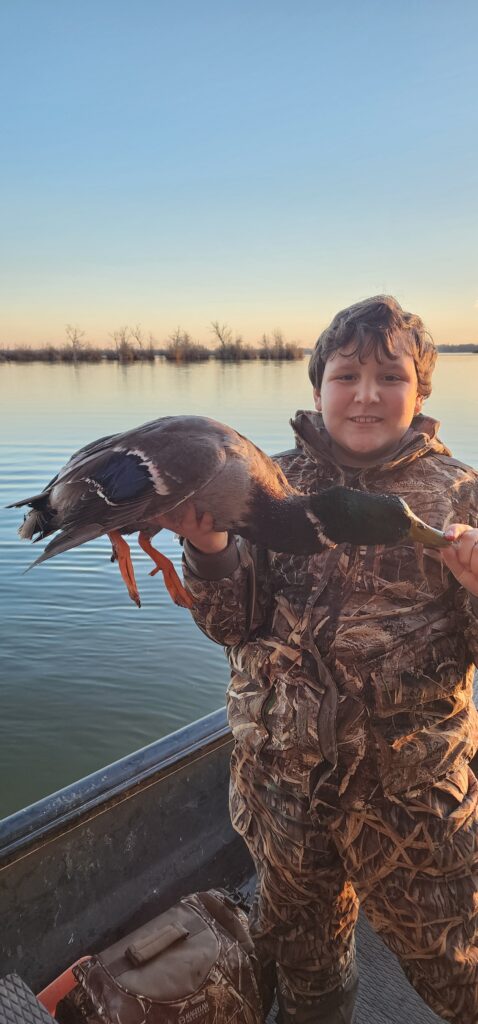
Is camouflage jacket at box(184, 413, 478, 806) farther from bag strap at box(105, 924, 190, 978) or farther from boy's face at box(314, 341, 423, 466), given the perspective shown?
bag strap at box(105, 924, 190, 978)

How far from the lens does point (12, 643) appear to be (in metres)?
6.55

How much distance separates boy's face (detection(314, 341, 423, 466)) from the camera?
6.70 ft

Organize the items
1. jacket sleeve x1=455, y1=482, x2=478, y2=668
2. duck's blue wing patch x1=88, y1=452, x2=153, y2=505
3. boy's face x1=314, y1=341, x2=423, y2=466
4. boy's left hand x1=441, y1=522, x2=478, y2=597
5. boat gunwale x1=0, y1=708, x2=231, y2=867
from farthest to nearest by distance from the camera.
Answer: boat gunwale x1=0, y1=708, x2=231, y2=867 → boy's face x1=314, y1=341, x2=423, y2=466 → jacket sleeve x1=455, y1=482, x2=478, y2=668 → duck's blue wing patch x1=88, y1=452, x2=153, y2=505 → boy's left hand x1=441, y1=522, x2=478, y2=597

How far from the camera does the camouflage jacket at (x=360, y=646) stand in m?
1.91

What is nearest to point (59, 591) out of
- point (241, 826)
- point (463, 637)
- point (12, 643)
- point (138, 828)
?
point (12, 643)

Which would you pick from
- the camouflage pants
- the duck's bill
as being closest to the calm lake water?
the camouflage pants

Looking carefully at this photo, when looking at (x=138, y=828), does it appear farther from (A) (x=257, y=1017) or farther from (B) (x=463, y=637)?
(B) (x=463, y=637)

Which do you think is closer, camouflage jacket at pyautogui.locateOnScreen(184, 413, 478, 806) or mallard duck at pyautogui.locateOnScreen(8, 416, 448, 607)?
mallard duck at pyautogui.locateOnScreen(8, 416, 448, 607)

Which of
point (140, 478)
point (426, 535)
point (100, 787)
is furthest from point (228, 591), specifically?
Result: point (100, 787)

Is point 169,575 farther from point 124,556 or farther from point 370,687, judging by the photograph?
point 370,687

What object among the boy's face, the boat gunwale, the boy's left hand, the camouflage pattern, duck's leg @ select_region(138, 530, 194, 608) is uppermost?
the boy's face

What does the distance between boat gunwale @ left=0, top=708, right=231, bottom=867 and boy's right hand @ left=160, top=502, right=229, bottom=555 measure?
1.17 meters

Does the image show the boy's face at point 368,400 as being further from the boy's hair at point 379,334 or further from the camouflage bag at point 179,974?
the camouflage bag at point 179,974

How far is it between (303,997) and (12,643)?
15.9ft
